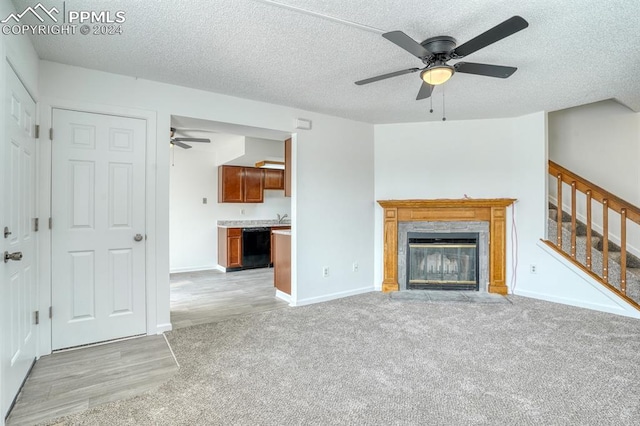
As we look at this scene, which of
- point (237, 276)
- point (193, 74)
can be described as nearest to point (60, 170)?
point (193, 74)

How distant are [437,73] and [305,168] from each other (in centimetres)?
203

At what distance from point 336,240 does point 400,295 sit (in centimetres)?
111

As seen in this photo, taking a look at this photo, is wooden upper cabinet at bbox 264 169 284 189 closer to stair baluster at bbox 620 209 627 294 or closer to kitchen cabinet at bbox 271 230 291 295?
kitchen cabinet at bbox 271 230 291 295

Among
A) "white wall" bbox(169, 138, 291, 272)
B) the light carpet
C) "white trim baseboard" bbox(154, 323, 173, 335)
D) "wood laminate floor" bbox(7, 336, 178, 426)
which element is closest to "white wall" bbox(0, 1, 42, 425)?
"wood laminate floor" bbox(7, 336, 178, 426)

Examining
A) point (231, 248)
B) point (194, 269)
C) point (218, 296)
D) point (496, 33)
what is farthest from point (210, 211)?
point (496, 33)

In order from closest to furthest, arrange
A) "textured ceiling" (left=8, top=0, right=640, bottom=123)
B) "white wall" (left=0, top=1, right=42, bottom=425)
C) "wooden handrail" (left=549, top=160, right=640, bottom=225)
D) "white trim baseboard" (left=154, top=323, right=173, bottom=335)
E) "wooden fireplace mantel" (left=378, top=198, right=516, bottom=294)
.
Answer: "white wall" (left=0, top=1, right=42, bottom=425) < "textured ceiling" (left=8, top=0, right=640, bottom=123) < "white trim baseboard" (left=154, top=323, right=173, bottom=335) < "wooden handrail" (left=549, top=160, right=640, bottom=225) < "wooden fireplace mantel" (left=378, top=198, right=516, bottom=294)

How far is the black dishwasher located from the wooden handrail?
191 inches

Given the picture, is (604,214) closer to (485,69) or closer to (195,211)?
(485,69)

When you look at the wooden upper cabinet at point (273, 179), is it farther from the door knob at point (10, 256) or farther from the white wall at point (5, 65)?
the door knob at point (10, 256)

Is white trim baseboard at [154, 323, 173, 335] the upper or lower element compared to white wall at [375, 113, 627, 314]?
lower

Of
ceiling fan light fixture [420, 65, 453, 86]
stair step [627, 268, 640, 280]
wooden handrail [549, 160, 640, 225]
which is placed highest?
ceiling fan light fixture [420, 65, 453, 86]

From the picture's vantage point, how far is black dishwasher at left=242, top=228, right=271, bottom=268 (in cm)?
636

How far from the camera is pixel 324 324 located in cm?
328

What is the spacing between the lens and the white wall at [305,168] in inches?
113
